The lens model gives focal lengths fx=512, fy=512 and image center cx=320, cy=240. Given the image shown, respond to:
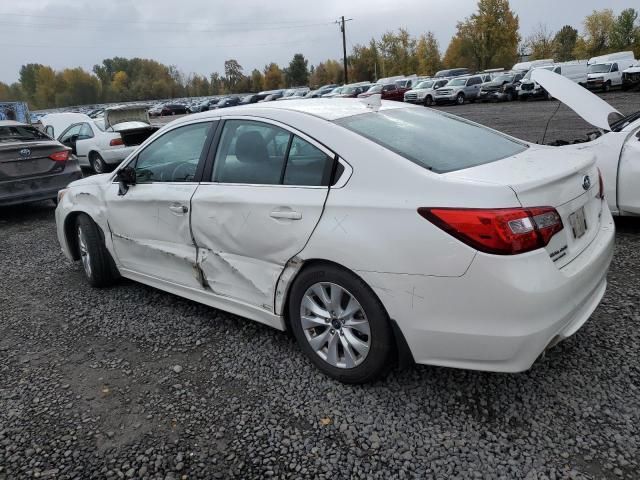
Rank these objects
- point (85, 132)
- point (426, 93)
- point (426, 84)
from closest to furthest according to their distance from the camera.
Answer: point (85, 132), point (426, 93), point (426, 84)

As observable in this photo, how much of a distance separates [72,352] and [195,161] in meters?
1.58

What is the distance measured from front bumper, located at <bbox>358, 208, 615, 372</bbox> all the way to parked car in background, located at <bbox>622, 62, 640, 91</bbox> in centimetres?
3149

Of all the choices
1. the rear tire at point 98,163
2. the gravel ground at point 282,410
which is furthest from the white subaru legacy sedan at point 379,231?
the rear tire at point 98,163

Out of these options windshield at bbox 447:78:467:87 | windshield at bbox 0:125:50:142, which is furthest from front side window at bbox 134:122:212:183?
windshield at bbox 447:78:467:87

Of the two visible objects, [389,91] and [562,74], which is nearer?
[562,74]

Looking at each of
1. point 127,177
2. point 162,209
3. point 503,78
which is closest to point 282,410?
point 162,209

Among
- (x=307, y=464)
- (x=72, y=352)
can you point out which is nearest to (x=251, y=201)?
(x=307, y=464)

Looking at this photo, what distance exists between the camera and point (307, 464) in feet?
7.69

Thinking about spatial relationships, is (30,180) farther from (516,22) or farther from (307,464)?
(516,22)

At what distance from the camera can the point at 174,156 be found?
3820 millimetres

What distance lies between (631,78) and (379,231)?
3217 cm

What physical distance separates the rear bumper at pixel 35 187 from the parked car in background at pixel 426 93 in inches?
1110

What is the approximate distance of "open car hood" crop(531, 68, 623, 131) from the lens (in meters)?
4.53

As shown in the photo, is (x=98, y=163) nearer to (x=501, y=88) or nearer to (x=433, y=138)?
(x=433, y=138)
